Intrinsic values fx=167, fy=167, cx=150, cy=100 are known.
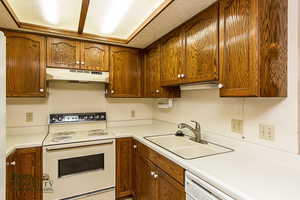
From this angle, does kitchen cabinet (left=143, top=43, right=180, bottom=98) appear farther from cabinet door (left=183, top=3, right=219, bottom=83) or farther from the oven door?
the oven door

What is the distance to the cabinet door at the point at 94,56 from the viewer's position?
2.25m

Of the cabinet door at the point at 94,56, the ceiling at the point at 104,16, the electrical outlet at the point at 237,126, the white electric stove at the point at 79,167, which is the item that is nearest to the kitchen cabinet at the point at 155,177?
the white electric stove at the point at 79,167

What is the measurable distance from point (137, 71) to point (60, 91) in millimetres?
1142

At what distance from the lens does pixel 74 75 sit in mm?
2104

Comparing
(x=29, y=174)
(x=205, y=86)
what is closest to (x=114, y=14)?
(x=205, y=86)

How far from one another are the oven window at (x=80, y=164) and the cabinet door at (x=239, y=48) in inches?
63.1

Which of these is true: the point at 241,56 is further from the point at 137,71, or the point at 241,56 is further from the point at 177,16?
the point at 137,71

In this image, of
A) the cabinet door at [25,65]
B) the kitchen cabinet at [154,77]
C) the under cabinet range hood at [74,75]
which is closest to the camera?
the cabinet door at [25,65]

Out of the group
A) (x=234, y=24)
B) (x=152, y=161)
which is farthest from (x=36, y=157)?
(x=234, y=24)

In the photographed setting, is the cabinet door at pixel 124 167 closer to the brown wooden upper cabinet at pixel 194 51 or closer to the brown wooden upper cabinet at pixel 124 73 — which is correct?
the brown wooden upper cabinet at pixel 124 73

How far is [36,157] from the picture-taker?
5.70 ft


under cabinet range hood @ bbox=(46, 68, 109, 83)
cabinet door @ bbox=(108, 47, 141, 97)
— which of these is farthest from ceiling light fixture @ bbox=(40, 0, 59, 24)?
cabinet door @ bbox=(108, 47, 141, 97)

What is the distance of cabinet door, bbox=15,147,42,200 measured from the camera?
167 cm

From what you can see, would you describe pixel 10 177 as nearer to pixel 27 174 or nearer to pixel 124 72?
pixel 27 174
